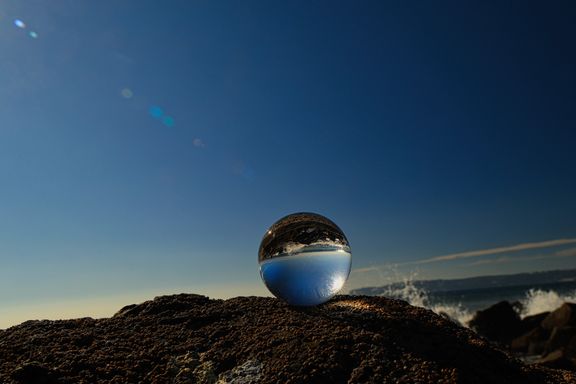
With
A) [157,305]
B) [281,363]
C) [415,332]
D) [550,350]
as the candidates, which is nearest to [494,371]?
[415,332]

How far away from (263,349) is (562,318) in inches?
844

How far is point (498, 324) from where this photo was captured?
25125 millimetres

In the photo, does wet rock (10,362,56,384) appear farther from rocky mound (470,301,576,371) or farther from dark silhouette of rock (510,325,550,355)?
dark silhouette of rock (510,325,550,355)

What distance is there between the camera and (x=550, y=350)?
18.7m

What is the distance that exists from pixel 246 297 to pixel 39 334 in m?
2.70

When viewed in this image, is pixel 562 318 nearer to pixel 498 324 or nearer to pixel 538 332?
pixel 538 332

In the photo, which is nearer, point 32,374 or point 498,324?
point 32,374

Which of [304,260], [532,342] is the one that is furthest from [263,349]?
[532,342]

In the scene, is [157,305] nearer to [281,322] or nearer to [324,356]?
[281,322]

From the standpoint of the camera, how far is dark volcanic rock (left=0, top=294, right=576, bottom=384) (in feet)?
13.8

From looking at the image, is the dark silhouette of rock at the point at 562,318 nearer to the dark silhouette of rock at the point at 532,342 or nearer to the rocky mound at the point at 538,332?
the rocky mound at the point at 538,332

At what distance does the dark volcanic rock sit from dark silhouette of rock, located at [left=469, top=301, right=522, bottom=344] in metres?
21.5

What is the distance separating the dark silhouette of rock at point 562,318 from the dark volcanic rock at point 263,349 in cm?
1851

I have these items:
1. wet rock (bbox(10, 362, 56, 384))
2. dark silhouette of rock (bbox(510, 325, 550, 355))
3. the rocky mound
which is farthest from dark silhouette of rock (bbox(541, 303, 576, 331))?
wet rock (bbox(10, 362, 56, 384))
